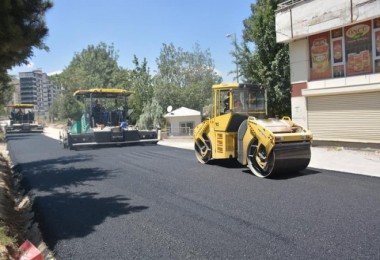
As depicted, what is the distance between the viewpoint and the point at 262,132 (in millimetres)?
9148

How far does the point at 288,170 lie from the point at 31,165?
8.60 meters

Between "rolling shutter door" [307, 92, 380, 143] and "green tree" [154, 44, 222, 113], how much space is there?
815 inches

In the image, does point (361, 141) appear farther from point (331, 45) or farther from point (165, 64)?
point (165, 64)

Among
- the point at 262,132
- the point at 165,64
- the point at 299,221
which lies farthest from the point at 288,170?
the point at 165,64

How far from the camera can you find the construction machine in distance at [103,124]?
17500 millimetres

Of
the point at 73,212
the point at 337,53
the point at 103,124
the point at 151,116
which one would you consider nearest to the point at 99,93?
the point at 103,124

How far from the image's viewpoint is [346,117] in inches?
582

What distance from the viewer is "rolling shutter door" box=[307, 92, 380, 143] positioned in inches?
543

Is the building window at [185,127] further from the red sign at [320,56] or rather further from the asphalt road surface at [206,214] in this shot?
the asphalt road surface at [206,214]

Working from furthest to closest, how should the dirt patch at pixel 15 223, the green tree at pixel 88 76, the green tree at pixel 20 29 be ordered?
the green tree at pixel 88 76 < the green tree at pixel 20 29 < the dirt patch at pixel 15 223

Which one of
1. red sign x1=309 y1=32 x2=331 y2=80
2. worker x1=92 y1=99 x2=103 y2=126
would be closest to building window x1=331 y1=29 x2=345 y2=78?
red sign x1=309 y1=32 x2=331 y2=80

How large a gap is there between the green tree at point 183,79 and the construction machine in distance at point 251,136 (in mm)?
23628

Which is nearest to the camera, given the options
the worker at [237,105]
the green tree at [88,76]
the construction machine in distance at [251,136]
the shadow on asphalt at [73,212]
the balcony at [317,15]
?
the shadow on asphalt at [73,212]

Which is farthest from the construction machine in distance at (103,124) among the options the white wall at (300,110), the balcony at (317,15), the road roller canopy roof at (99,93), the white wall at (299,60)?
the balcony at (317,15)
